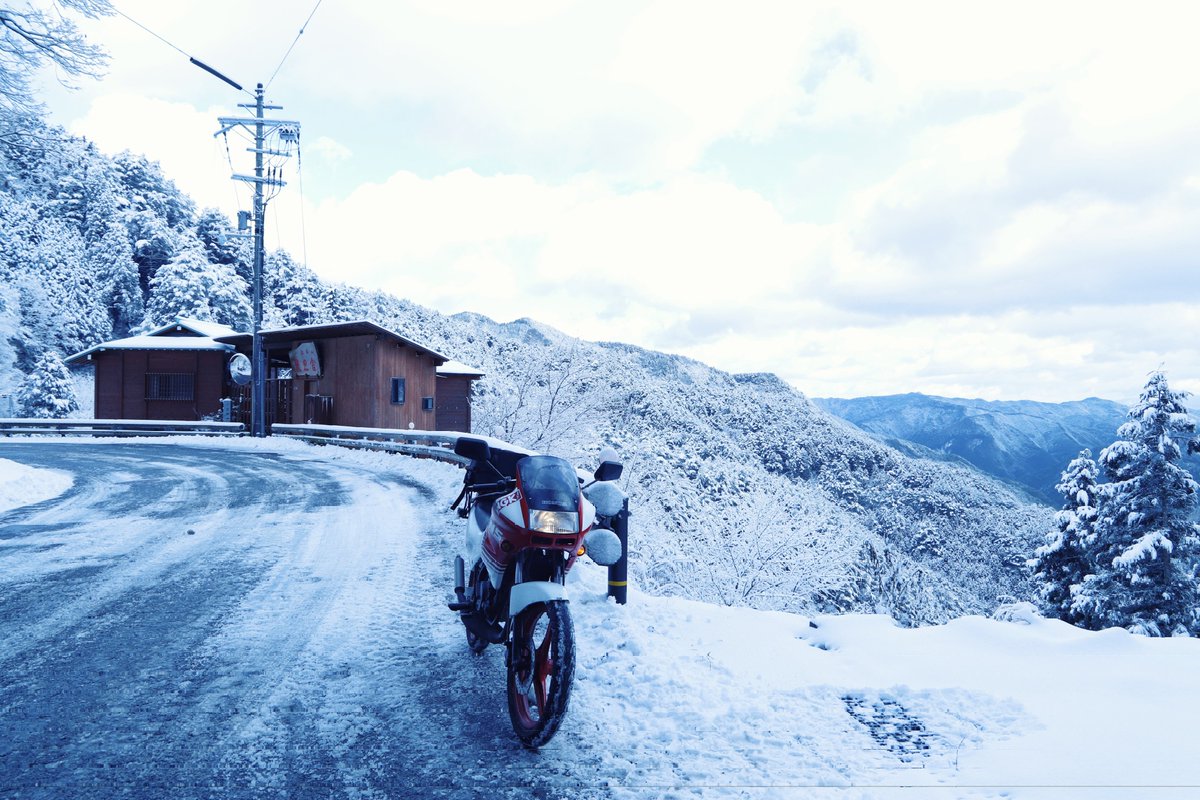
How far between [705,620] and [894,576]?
865 inches

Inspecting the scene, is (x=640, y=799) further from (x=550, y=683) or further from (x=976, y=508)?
(x=976, y=508)

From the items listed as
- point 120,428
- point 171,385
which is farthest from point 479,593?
point 171,385

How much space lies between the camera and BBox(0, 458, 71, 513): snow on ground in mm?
11641

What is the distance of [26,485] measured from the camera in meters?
12.8

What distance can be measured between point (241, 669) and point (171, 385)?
3417 cm

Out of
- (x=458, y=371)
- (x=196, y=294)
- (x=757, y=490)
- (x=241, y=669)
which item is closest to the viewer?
(x=241, y=669)

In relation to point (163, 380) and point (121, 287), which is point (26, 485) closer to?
point (163, 380)

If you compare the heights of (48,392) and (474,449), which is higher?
(48,392)

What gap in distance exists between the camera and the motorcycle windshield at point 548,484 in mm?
3652

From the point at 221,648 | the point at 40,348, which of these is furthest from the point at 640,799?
the point at 40,348

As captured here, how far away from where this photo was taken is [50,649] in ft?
15.7

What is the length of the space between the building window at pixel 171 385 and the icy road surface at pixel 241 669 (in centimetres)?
2638

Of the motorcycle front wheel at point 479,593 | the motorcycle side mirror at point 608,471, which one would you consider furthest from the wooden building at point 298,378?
the motorcycle side mirror at point 608,471

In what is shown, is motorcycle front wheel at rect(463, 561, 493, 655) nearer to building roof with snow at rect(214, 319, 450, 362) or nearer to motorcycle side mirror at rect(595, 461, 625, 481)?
motorcycle side mirror at rect(595, 461, 625, 481)
